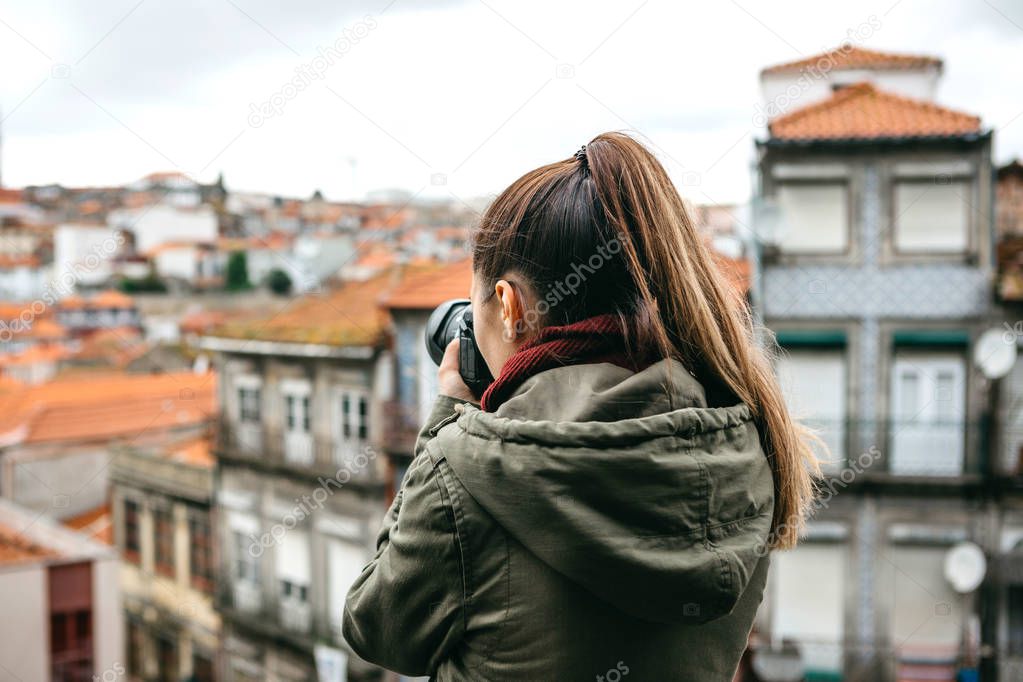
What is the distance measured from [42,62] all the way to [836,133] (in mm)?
2715

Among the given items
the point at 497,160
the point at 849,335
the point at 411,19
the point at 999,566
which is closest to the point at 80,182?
the point at 411,19

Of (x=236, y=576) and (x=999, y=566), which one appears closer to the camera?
(x=999, y=566)

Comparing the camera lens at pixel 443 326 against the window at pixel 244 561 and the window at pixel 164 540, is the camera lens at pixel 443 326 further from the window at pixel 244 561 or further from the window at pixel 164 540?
the window at pixel 164 540

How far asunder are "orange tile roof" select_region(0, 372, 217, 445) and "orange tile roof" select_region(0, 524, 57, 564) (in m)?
0.38

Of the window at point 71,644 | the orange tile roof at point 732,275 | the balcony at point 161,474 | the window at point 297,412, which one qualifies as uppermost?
the orange tile roof at point 732,275

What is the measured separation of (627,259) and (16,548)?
368 centimetres

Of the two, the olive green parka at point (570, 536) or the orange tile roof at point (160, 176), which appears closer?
the olive green parka at point (570, 536)

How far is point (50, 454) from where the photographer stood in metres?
3.36

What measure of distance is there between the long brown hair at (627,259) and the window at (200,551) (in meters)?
3.74

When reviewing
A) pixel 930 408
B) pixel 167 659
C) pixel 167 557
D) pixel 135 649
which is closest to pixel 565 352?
pixel 930 408

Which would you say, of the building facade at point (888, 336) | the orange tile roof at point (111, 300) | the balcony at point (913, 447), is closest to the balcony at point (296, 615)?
the orange tile roof at point (111, 300)

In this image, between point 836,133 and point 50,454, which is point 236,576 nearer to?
point 50,454

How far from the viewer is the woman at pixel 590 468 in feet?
1.18

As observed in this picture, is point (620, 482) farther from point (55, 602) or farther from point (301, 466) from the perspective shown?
point (55, 602)
